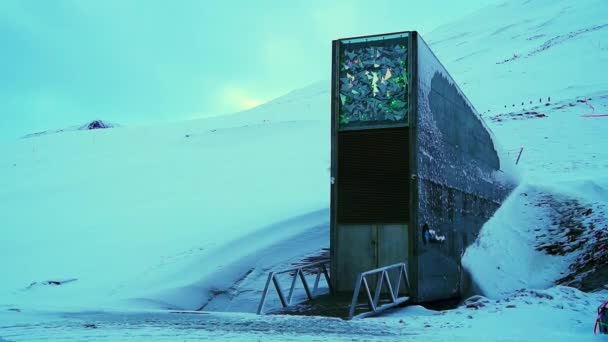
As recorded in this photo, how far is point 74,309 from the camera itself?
29.0ft

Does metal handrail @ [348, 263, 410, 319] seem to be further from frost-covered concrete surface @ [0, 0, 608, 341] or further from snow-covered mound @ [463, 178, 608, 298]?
snow-covered mound @ [463, 178, 608, 298]

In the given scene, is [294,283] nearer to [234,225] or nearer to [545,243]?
[234,225]

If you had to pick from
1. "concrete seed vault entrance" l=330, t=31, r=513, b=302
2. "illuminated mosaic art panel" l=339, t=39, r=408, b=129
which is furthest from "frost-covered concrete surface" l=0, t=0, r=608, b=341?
"illuminated mosaic art panel" l=339, t=39, r=408, b=129

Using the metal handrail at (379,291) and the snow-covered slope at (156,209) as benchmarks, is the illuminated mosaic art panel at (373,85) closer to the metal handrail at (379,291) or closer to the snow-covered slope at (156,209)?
the metal handrail at (379,291)

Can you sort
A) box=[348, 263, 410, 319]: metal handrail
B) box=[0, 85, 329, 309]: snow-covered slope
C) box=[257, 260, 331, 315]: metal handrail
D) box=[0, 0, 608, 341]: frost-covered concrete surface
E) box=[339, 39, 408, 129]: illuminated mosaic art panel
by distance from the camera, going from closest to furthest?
box=[0, 0, 608, 341]: frost-covered concrete surface, box=[348, 263, 410, 319]: metal handrail, box=[257, 260, 331, 315]: metal handrail, box=[339, 39, 408, 129]: illuminated mosaic art panel, box=[0, 85, 329, 309]: snow-covered slope

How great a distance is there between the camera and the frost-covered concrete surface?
7.33 meters

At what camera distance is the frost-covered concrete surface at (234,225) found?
733 cm

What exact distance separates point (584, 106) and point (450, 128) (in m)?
17.4

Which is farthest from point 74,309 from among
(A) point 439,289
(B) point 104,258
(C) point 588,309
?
(C) point 588,309

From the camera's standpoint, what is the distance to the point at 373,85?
1043 centimetres

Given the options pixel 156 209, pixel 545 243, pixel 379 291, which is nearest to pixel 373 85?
pixel 379 291

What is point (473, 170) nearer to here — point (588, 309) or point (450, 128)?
point (450, 128)

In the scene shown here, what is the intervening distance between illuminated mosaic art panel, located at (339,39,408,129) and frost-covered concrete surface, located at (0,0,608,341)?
3401 mm

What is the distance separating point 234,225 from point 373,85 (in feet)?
19.6
